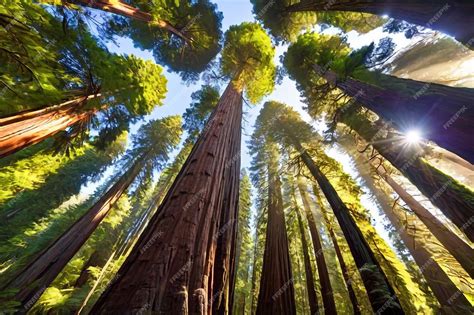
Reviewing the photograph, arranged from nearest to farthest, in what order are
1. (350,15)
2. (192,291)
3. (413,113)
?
(192,291) → (413,113) → (350,15)

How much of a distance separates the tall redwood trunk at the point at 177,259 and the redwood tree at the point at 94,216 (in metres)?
6.37

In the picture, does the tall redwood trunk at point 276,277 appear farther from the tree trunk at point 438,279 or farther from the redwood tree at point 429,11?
the redwood tree at point 429,11

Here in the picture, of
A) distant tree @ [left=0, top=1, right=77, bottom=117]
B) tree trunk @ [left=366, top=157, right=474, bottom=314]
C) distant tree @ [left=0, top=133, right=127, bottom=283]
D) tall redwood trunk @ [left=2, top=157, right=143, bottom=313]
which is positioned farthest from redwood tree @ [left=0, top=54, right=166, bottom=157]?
tree trunk @ [left=366, top=157, right=474, bottom=314]

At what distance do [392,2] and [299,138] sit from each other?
5998mm

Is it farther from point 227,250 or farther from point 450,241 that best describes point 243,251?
point 227,250

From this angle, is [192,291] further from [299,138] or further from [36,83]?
[299,138]

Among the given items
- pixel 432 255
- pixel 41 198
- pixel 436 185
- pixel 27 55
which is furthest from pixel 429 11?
pixel 41 198

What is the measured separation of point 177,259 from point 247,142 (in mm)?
10707

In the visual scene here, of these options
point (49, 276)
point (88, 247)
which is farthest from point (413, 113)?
point (88, 247)

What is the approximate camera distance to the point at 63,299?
21.5 feet

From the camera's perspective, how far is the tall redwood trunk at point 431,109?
298 centimetres

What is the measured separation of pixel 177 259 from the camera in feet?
3.55

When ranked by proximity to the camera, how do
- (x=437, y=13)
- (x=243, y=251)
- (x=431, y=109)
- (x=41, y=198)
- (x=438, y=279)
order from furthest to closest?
(x=41, y=198) → (x=243, y=251) → (x=438, y=279) → (x=431, y=109) → (x=437, y=13)

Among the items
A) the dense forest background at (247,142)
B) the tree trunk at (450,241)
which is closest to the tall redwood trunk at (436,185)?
the dense forest background at (247,142)
